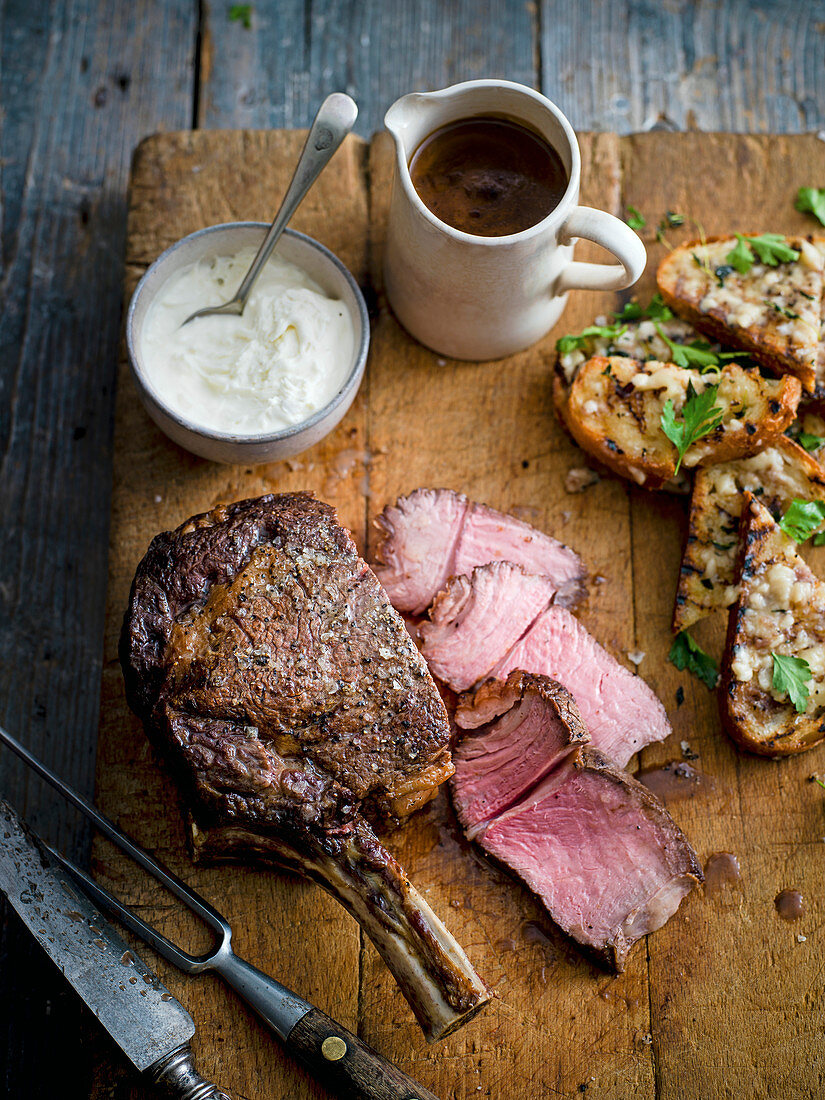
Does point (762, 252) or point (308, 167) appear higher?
point (308, 167)

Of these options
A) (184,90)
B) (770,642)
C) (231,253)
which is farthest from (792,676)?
(184,90)

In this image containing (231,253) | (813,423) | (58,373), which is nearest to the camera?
(231,253)

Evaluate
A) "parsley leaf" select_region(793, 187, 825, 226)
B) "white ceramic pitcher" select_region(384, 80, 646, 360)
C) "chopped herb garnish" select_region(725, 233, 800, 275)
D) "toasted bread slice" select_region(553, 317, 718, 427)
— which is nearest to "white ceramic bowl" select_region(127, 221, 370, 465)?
"white ceramic pitcher" select_region(384, 80, 646, 360)

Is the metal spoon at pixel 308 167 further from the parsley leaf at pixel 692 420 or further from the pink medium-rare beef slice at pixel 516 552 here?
the parsley leaf at pixel 692 420

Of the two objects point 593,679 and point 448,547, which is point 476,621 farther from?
point 593,679

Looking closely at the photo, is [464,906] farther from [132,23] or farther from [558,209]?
[132,23]
